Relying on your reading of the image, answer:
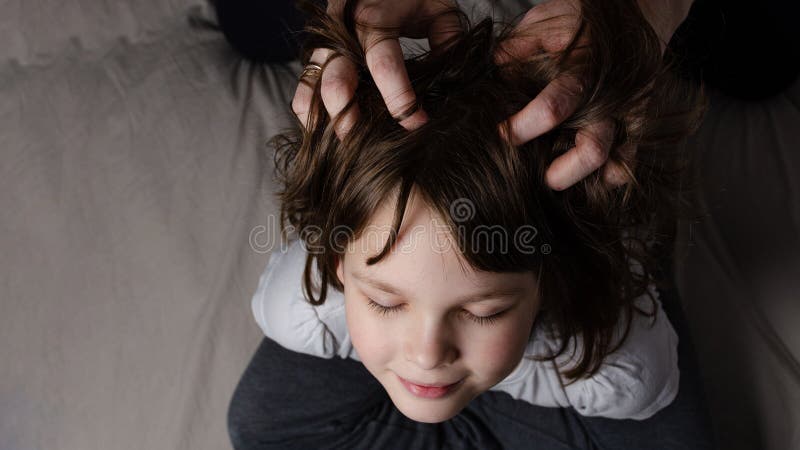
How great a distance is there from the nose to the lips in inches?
1.8

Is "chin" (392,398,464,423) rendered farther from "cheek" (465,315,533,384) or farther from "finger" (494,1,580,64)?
"finger" (494,1,580,64)

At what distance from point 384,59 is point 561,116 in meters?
0.15

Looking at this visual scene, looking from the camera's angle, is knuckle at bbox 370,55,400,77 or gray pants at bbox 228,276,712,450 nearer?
knuckle at bbox 370,55,400,77

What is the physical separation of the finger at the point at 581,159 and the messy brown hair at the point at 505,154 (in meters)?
0.02

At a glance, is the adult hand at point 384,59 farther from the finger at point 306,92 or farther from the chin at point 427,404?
the chin at point 427,404

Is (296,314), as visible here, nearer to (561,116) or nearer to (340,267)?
(340,267)

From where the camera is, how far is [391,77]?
63 cm

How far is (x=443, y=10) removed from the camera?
29.6 inches

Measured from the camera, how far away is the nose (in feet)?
2.12

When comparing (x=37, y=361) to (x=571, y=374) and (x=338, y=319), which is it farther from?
(x=571, y=374)

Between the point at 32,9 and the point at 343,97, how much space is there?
0.86 metres

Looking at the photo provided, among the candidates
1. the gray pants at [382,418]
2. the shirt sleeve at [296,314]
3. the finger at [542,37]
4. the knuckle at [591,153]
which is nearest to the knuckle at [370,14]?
the finger at [542,37]

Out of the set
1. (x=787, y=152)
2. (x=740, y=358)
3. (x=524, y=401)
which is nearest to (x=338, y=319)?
(x=524, y=401)

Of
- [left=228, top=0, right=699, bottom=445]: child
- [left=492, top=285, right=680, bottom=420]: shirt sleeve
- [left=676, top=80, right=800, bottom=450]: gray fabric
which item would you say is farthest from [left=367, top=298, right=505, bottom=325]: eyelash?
[left=676, top=80, right=800, bottom=450]: gray fabric
